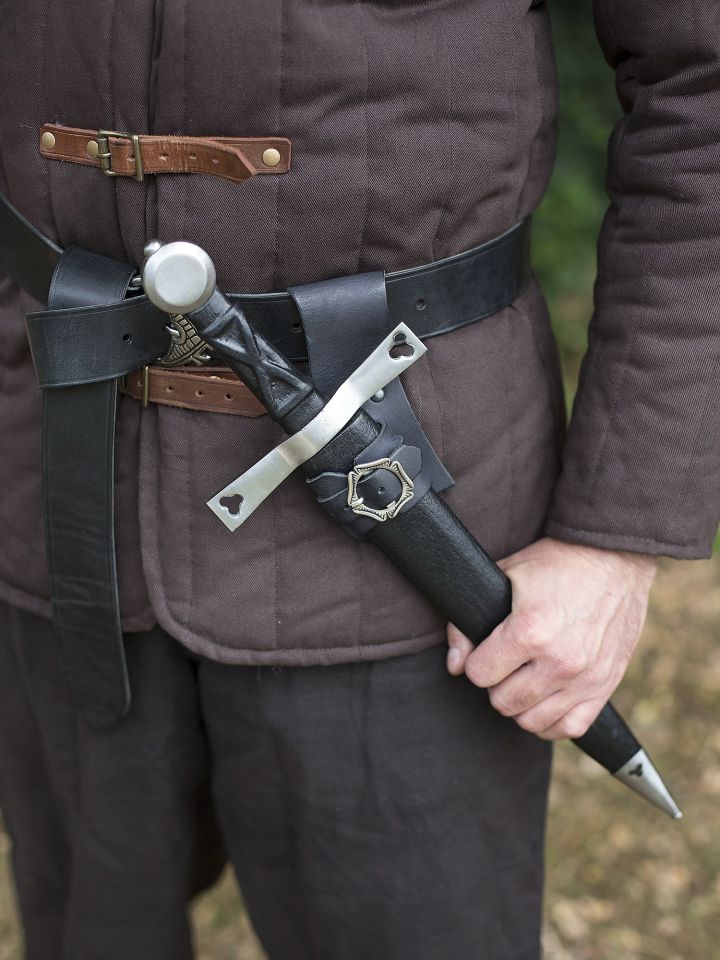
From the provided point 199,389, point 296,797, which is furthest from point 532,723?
point 199,389

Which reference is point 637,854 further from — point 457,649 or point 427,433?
point 427,433

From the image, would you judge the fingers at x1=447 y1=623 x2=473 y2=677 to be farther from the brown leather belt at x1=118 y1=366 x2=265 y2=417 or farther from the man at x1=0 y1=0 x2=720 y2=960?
the brown leather belt at x1=118 y1=366 x2=265 y2=417

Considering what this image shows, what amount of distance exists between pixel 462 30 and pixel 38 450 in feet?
2.19

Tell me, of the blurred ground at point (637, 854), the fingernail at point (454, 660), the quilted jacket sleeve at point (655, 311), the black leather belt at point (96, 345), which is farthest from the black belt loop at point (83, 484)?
the blurred ground at point (637, 854)

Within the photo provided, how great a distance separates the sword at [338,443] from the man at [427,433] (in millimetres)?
37

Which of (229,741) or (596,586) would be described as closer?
(596,586)

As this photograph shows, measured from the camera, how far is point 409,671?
120 cm

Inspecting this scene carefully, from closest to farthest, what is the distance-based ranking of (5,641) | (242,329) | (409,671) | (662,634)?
(242,329)
(409,671)
(5,641)
(662,634)

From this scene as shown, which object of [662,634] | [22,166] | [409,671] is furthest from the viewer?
[662,634]

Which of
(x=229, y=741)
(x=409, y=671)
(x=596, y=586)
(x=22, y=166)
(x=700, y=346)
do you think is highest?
(x=22, y=166)

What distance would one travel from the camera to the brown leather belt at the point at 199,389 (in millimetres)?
1064

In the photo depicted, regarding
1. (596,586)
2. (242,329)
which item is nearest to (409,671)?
(596,586)

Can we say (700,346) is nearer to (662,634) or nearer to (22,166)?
(22,166)

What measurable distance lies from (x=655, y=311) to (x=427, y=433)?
280 millimetres
